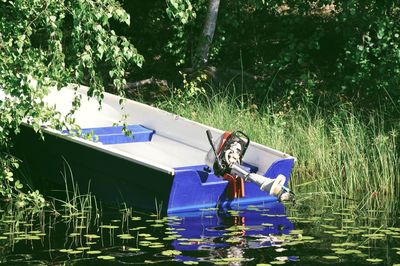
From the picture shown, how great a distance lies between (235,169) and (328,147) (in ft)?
6.98

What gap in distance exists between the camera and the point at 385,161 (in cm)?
1047

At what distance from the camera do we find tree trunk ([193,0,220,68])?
1496 cm

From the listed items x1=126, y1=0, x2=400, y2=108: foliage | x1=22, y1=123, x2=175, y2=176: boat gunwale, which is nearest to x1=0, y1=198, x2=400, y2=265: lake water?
x1=22, y1=123, x2=175, y2=176: boat gunwale

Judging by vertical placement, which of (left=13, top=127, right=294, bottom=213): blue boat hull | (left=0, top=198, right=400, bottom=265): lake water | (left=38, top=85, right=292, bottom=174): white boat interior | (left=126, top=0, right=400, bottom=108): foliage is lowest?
(left=0, top=198, right=400, bottom=265): lake water

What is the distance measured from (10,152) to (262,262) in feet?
12.7

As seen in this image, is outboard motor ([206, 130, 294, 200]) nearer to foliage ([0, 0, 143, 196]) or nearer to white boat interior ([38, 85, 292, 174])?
white boat interior ([38, 85, 292, 174])

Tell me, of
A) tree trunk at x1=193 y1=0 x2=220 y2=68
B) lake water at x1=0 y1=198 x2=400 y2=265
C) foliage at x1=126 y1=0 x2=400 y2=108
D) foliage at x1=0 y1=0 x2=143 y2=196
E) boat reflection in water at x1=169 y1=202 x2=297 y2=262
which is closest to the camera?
lake water at x1=0 y1=198 x2=400 y2=265

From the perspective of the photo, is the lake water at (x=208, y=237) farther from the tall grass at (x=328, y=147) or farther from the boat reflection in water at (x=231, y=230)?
the tall grass at (x=328, y=147)

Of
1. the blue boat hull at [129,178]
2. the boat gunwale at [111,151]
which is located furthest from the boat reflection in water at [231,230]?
the boat gunwale at [111,151]

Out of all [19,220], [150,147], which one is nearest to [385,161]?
[150,147]

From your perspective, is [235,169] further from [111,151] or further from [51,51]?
[51,51]

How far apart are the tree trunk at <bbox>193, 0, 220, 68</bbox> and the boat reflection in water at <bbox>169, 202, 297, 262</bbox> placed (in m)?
5.28

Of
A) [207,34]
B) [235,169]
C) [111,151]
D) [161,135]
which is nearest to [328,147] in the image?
[161,135]

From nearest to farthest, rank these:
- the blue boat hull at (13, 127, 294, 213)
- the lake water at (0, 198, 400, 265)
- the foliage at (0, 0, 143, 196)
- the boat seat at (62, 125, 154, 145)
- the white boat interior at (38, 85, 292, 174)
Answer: the lake water at (0, 198, 400, 265)
the foliage at (0, 0, 143, 196)
the blue boat hull at (13, 127, 294, 213)
the white boat interior at (38, 85, 292, 174)
the boat seat at (62, 125, 154, 145)
